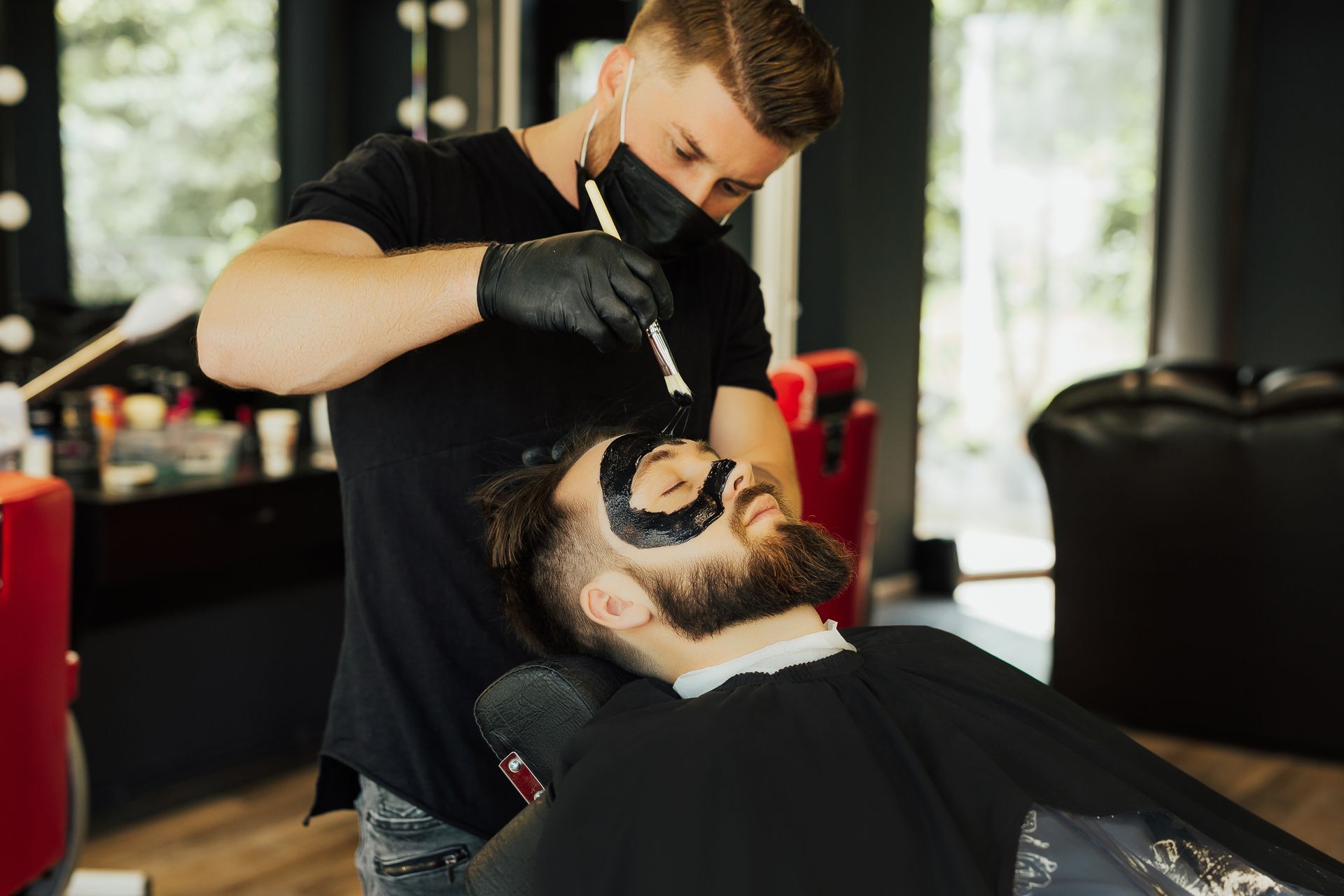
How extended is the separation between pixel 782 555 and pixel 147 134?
215cm

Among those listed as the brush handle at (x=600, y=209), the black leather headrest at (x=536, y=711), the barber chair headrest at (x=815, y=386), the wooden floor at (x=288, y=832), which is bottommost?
the wooden floor at (x=288, y=832)

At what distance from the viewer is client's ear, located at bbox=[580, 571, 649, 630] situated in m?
1.35

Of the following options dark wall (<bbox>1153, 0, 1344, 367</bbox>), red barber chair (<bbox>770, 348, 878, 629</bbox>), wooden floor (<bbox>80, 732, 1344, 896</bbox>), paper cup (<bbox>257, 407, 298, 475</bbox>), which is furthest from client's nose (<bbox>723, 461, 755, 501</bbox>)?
dark wall (<bbox>1153, 0, 1344, 367</bbox>)

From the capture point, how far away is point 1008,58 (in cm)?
502

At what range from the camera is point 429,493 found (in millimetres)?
1322

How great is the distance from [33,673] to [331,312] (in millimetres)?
1002

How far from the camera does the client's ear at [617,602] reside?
1.35 meters

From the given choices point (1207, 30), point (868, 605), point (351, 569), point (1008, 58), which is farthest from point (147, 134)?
point (1207, 30)

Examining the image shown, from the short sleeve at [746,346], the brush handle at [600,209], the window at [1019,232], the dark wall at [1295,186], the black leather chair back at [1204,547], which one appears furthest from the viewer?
the dark wall at [1295,186]

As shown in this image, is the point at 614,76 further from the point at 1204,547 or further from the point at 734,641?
the point at 1204,547

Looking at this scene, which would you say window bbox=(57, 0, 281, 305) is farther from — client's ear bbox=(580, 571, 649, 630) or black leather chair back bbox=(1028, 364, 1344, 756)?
black leather chair back bbox=(1028, 364, 1344, 756)

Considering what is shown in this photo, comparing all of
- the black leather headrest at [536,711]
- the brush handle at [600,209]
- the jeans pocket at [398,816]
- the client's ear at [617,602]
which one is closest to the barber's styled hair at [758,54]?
the brush handle at [600,209]

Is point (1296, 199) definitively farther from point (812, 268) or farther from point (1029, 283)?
point (812, 268)

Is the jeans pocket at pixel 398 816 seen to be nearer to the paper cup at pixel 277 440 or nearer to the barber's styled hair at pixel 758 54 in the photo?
the barber's styled hair at pixel 758 54
